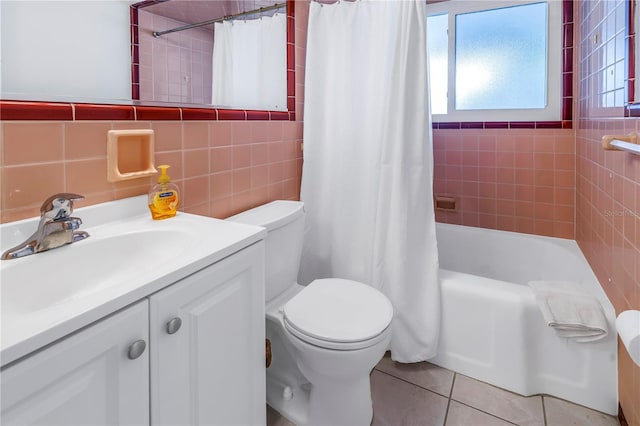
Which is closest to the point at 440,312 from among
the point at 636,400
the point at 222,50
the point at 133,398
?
the point at 636,400

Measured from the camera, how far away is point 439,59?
103 inches

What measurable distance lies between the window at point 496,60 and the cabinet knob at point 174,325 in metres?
2.28

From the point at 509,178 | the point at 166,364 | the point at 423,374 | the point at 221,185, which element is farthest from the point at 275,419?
the point at 509,178

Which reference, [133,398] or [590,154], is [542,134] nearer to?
[590,154]

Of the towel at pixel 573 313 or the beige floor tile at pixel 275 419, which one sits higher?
the towel at pixel 573 313

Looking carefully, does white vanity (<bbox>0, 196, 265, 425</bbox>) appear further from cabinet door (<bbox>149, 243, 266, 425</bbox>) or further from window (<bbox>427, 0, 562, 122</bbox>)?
window (<bbox>427, 0, 562, 122</bbox>)

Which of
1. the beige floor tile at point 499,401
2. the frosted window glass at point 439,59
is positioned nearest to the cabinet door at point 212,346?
the beige floor tile at point 499,401

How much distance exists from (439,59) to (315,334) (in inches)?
86.3

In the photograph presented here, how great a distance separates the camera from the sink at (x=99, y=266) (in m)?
0.61

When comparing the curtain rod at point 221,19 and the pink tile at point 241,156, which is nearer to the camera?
the curtain rod at point 221,19

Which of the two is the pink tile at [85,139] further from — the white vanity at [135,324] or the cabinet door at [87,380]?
the cabinet door at [87,380]

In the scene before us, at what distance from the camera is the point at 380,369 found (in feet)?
5.89

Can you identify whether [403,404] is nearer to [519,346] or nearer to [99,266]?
[519,346]

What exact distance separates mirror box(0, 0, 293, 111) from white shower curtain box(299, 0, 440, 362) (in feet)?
2.11
